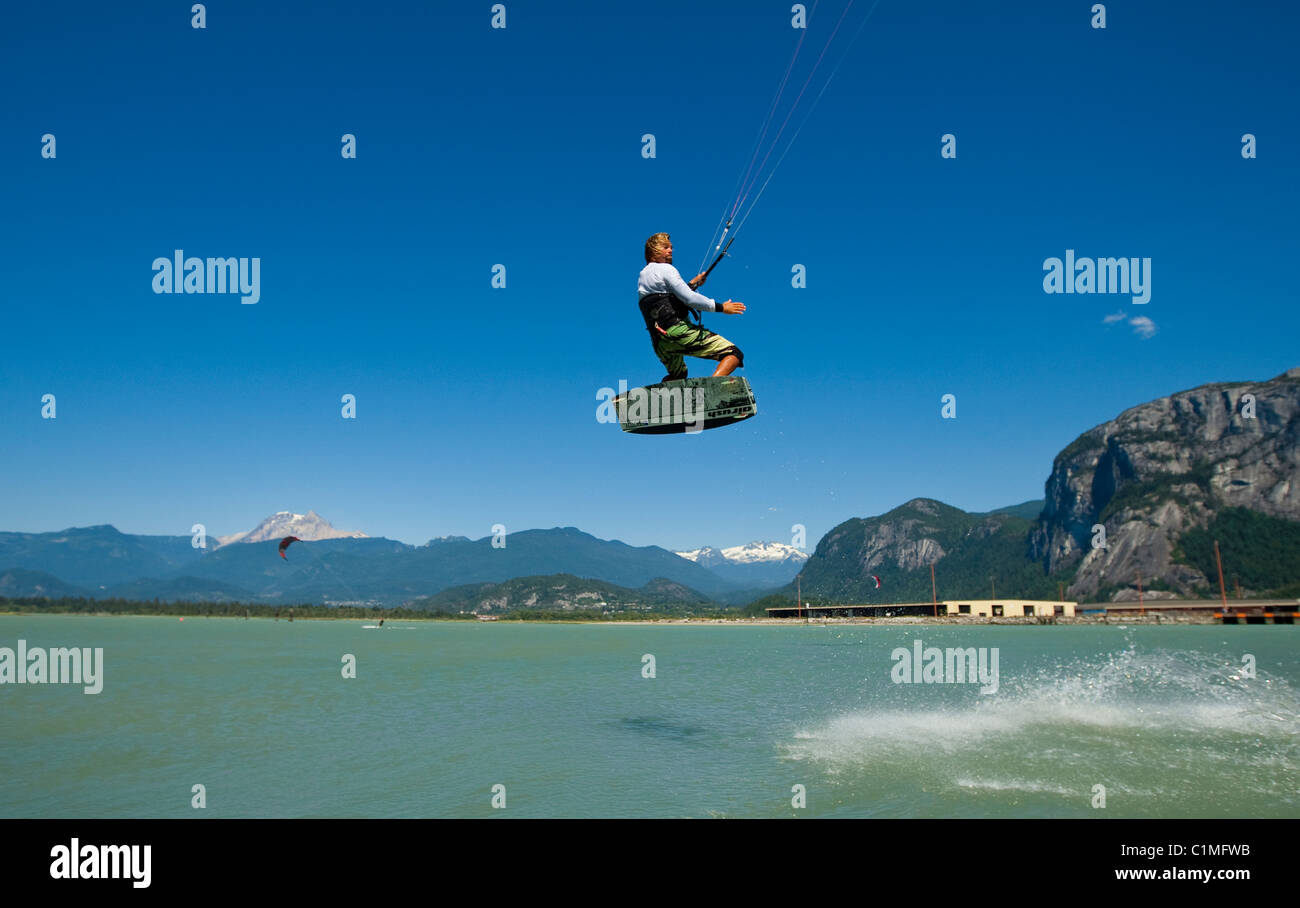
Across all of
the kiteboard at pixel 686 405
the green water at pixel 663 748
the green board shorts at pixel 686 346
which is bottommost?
the green water at pixel 663 748

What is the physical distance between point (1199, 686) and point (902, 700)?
15.7m

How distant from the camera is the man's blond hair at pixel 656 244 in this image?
40.4 feet

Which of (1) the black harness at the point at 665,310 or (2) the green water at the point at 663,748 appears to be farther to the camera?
(2) the green water at the point at 663,748

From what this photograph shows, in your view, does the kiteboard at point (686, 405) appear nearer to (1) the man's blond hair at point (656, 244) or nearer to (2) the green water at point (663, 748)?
(1) the man's blond hair at point (656, 244)

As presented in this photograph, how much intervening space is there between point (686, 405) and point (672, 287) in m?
1.87

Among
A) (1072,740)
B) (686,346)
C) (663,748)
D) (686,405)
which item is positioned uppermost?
(686,346)

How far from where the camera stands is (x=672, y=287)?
11.9 metres
